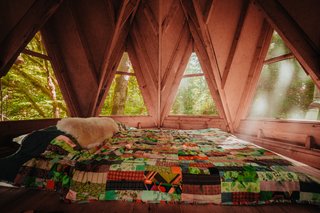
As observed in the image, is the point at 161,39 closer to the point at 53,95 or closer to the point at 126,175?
the point at 126,175

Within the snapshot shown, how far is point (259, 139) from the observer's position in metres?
3.68

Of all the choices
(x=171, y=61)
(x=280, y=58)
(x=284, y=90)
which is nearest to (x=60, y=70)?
(x=171, y=61)

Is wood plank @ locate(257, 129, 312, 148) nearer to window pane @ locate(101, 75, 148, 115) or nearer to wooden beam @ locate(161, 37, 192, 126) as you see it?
wooden beam @ locate(161, 37, 192, 126)

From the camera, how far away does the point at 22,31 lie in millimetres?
2275

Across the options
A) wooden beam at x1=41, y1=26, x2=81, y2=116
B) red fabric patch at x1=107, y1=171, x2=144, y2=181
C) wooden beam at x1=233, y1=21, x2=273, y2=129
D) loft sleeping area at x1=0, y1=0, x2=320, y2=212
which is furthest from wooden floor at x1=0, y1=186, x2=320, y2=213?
wooden beam at x1=233, y1=21, x2=273, y2=129

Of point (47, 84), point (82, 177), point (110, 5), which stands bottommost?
point (82, 177)

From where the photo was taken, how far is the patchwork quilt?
149 centimetres

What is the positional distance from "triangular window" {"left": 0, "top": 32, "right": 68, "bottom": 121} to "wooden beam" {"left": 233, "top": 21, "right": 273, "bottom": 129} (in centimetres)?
561

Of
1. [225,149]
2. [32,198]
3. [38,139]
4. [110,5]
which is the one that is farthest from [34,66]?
[225,149]

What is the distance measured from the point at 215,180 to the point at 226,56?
310 cm

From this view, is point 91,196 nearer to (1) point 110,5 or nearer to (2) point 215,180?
(2) point 215,180

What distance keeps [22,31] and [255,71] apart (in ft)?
14.3

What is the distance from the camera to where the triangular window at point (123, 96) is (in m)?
6.02

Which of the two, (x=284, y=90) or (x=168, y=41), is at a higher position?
(x=168, y=41)
